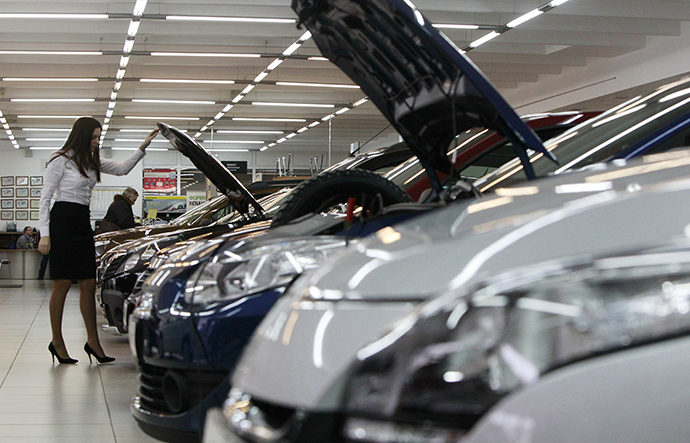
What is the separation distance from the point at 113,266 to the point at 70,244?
0.56 meters

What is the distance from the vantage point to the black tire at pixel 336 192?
254cm

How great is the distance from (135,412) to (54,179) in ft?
8.54

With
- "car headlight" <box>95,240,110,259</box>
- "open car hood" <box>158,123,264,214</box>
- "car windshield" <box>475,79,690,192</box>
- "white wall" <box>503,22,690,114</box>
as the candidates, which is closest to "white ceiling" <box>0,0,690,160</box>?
"white wall" <box>503,22,690,114</box>

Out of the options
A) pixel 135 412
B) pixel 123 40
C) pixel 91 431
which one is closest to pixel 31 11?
pixel 123 40

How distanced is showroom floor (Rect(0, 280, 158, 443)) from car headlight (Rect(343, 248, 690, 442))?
2.29 meters

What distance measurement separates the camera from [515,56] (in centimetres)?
1450

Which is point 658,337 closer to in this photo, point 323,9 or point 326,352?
point 326,352

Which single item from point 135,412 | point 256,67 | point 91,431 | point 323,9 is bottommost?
point 91,431

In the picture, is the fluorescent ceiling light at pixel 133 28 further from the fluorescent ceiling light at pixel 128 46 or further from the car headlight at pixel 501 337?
the car headlight at pixel 501 337

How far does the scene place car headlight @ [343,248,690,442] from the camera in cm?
75

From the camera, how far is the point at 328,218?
7.73 feet

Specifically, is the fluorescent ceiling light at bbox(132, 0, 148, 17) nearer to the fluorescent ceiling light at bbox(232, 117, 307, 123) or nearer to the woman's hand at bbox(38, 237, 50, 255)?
the woman's hand at bbox(38, 237, 50, 255)

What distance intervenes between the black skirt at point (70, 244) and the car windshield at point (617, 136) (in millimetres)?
2687

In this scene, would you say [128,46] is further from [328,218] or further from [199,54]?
[328,218]
